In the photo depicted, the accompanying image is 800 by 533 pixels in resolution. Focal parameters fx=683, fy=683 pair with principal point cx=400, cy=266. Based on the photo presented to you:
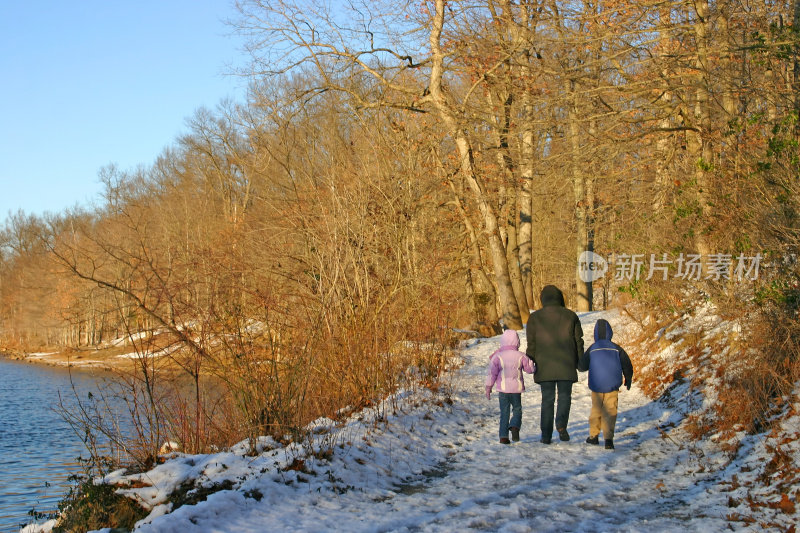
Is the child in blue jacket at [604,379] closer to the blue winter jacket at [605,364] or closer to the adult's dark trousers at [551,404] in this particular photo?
the blue winter jacket at [605,364]

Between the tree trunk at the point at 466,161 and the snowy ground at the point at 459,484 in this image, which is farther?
the tree trunk at the point at 466,161

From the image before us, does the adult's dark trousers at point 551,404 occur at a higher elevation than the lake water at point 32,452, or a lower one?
higher

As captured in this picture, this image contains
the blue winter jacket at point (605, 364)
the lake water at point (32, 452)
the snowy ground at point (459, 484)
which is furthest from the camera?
the lake water at point (32, 452)

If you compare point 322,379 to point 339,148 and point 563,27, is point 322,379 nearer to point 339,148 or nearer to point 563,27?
point 339,148

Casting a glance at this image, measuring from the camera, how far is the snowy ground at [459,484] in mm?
5539

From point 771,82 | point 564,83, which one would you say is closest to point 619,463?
point 771,82

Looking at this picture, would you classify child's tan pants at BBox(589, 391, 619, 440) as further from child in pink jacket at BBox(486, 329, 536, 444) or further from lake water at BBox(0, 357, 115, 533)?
lake water at BBox(0, 357, 115, 533)

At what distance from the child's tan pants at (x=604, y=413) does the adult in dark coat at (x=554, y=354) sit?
0.36m

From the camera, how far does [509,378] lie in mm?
9211

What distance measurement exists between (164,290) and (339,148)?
696 centimetres

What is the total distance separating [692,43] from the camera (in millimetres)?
14430

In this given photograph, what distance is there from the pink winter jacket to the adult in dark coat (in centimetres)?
19

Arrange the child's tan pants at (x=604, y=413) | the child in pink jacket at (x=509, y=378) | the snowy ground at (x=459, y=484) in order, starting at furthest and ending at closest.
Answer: the child in pink jacket at (x=509, y=378)
the child's tan pants at (x=604, y=413)
the snowy ground at (x=459, y=484)

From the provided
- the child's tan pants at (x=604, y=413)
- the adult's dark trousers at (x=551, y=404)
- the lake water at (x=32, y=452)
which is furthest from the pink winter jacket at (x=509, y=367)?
the lake water at (x=32, y=452)
